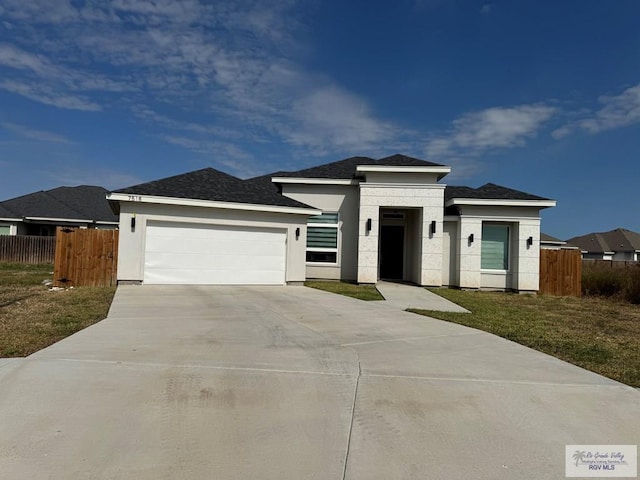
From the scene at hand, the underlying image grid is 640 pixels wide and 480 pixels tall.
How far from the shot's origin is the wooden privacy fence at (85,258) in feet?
46.4

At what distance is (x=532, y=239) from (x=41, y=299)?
16.4 metres

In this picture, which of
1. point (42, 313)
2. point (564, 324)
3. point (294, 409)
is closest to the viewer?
point (294, 409)

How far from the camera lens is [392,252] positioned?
20188 millimetres

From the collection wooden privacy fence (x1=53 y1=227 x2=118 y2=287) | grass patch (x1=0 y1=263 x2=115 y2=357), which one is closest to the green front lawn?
wooden privacy fence (x1=53 y1=227 x2=118 y2=287)

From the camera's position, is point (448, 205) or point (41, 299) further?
point (448, 205)

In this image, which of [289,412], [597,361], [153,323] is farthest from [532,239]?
[289,412]

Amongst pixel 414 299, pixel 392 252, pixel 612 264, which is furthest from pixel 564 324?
pixel 612 264

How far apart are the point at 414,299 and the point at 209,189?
7.82m

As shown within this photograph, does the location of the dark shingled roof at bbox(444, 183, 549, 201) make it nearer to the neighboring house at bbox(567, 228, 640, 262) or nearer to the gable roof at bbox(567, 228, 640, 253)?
the neighboring house at bbox(567, 228, 640, 262)

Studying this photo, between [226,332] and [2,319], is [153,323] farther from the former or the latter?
[2,319]

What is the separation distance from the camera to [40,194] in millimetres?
34156

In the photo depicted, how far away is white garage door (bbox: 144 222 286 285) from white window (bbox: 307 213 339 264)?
8.83 ft

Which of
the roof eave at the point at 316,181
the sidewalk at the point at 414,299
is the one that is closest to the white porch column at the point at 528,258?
the sidewalk at the point at 414,299

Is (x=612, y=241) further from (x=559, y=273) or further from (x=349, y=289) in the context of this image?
(x=349, y=289)
